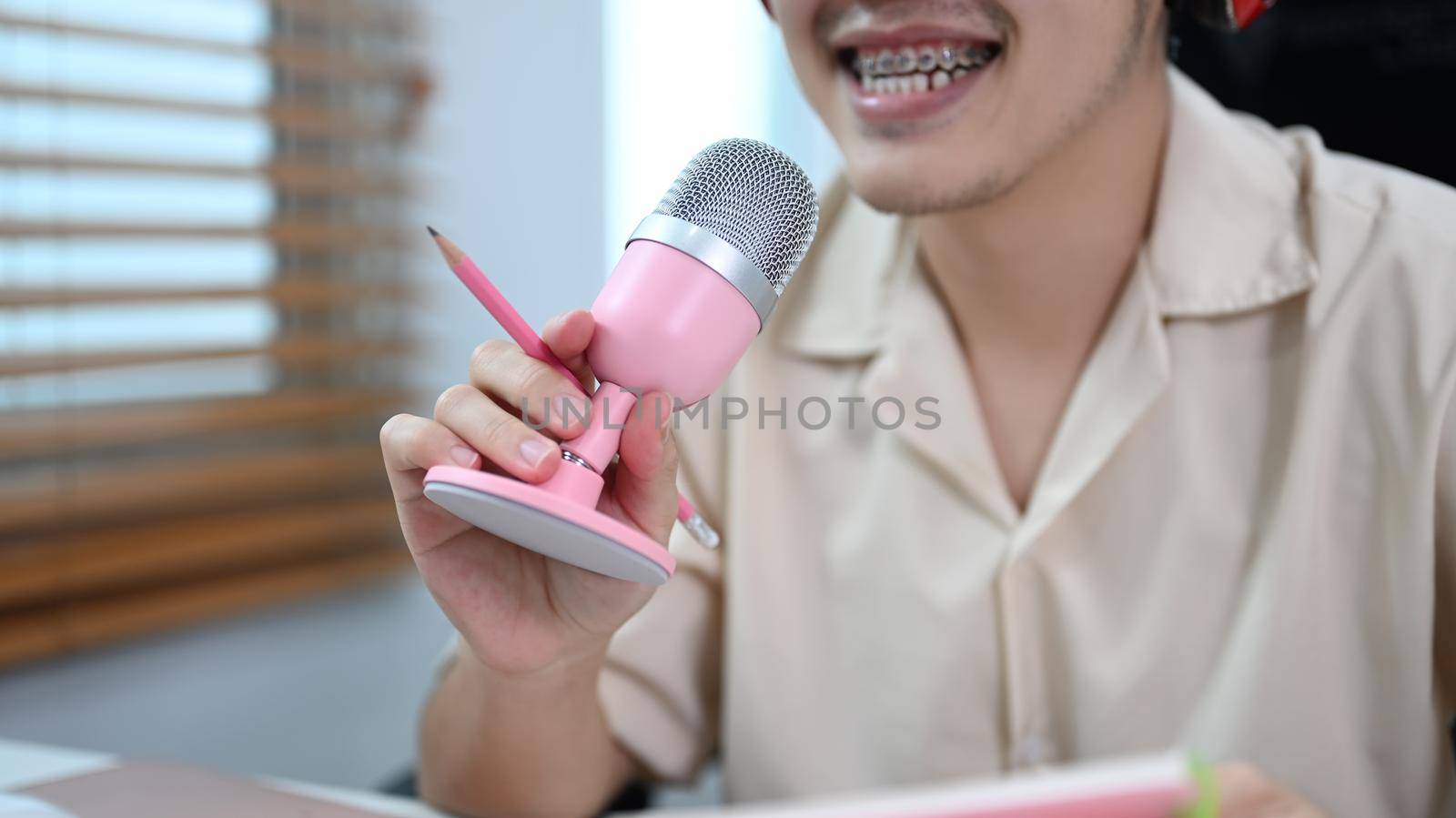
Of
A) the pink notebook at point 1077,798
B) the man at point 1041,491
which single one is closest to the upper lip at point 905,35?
the man at point 1041,491

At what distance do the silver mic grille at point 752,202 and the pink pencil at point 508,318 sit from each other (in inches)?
3.8

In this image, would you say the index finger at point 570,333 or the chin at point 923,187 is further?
the chin at point 923,187

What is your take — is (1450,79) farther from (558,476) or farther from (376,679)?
(376,679)

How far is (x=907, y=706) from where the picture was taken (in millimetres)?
962

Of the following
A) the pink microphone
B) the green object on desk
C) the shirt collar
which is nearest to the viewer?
the green object on desk

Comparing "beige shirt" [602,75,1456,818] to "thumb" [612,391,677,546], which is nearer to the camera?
"thumb" [612,391,677,546]

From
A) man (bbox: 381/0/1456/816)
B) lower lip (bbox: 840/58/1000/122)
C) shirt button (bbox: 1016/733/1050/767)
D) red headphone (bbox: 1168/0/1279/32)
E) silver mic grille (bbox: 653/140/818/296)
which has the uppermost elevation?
red headphone (bbox: 1168/0/1279/32)

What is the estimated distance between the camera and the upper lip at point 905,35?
0.80 metres

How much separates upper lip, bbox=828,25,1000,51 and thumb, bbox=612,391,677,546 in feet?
1.31

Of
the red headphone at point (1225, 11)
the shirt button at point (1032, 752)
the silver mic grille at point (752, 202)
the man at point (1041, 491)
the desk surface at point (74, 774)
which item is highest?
the red headphone at point (1225, 11)

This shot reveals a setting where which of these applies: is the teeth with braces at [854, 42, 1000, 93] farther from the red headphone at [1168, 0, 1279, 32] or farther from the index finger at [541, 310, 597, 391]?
the index finger at [541, 310, 597, 391]

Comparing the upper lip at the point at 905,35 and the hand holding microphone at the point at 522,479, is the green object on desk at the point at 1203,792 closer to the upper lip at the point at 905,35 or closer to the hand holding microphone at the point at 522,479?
the hand holding microphone at the point at 522,479

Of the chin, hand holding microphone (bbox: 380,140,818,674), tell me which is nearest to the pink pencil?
hand holding microphone (bbox: 380,140,818,674)

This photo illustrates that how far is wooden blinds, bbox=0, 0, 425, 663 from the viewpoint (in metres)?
1.24
